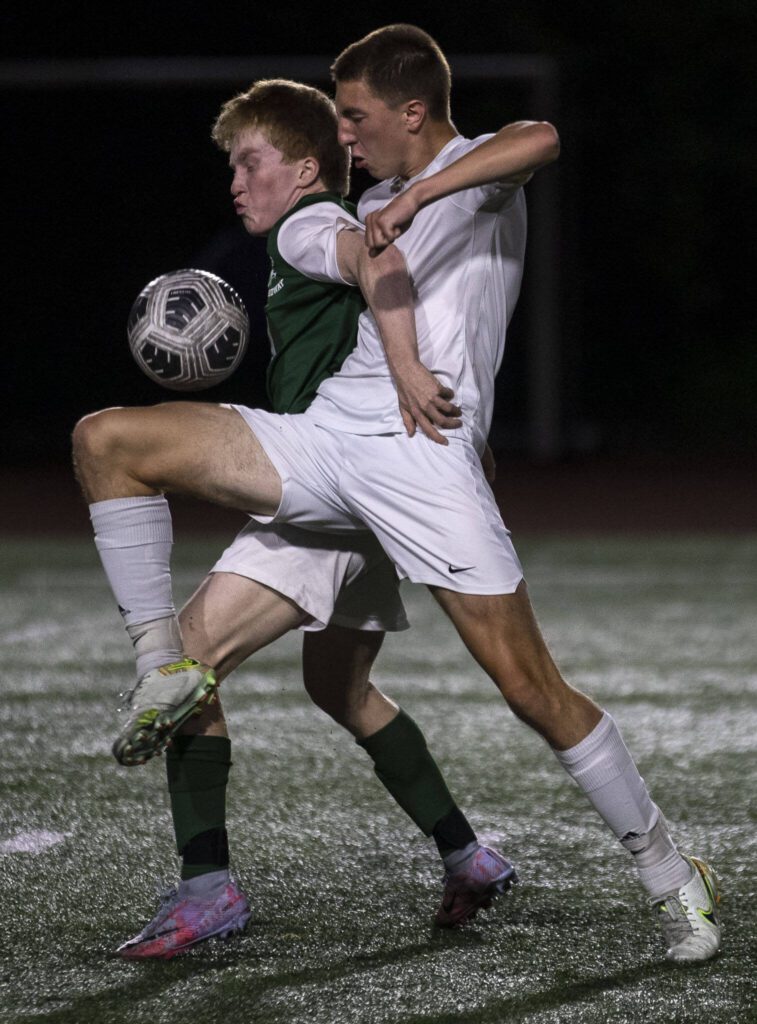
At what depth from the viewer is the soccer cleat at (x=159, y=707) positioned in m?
3.20

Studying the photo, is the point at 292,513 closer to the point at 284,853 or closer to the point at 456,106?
the point at 284,853

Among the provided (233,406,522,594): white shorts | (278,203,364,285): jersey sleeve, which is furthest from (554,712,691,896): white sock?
(278,203,364,285): jersey sleeve

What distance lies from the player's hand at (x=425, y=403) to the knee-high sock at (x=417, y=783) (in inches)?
32.3

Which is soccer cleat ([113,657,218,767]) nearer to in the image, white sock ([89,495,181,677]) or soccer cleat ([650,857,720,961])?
white sock ([89,495,181,677])

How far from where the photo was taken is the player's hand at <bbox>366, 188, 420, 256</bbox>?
306 cm

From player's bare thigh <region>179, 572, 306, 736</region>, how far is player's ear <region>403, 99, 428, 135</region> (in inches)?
38.8

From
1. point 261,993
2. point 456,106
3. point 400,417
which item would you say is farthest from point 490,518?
point 456,106

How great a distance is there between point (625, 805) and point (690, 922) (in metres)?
0.26

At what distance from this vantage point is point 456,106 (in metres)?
17.0

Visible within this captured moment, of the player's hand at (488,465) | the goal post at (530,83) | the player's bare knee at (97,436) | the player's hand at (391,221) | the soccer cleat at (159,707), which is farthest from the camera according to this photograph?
the goal post at (530,83)

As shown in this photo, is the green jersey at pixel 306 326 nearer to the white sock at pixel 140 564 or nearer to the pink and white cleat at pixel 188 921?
the white sock at pixel 140 564

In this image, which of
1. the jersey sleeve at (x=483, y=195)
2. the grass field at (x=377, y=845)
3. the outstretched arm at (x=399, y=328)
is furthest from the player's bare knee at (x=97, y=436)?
the grass field at (x=377, y=845)

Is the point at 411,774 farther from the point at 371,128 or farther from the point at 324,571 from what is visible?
the point at 371,128

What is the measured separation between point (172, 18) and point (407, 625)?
731 inches
